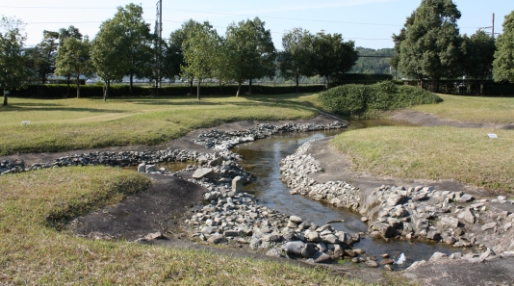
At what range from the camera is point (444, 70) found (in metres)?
51.3

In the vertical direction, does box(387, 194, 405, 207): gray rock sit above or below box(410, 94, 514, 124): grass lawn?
below

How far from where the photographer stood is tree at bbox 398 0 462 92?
5061cm

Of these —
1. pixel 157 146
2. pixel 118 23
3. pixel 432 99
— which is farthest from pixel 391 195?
pixel 118 23

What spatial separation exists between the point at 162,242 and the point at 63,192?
368 cm

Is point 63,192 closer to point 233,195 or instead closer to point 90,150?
point 233,195

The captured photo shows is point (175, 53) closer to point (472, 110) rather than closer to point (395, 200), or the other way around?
point (472, 110)

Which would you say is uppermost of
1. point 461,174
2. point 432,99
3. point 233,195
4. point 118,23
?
point 118,23

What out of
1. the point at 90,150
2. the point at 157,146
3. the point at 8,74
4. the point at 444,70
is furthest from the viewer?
the point at 444,70

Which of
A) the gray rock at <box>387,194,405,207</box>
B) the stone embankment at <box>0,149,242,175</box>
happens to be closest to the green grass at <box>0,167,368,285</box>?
the gray rock at <box>387,194,405,207</box>

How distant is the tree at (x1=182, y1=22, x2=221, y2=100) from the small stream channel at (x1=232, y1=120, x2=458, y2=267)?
17156 millimetres

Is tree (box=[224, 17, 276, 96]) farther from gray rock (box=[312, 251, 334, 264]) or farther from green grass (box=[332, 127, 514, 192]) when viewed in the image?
gray rock (box=[312, 251, 334, 264])

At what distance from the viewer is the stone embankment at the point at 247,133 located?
85.7ft

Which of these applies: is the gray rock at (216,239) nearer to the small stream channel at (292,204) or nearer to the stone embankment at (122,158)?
the small stream channel at (292,204)

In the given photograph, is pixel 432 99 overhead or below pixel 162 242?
overhead
